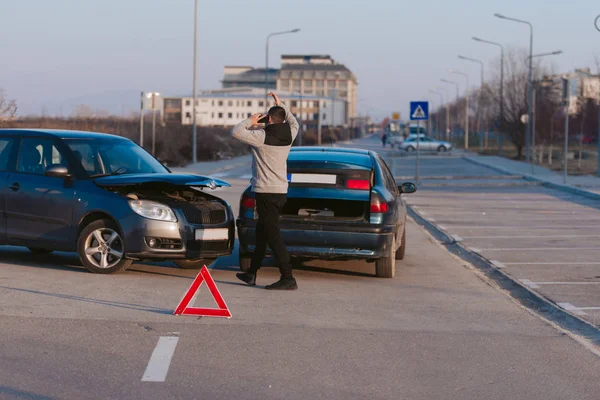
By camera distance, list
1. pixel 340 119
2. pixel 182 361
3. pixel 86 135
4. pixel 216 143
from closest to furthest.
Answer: pixel 182 361 < pixel 86 135 < pixel 216 143 < pixel 340 119

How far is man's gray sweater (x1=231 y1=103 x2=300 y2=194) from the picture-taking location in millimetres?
9672

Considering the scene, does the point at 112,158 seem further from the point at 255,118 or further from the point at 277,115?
the point at 277,115

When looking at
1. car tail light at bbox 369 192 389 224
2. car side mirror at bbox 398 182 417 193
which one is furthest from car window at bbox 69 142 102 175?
car side mirror at bbox 398 182 417 193

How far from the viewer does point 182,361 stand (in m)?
6.66

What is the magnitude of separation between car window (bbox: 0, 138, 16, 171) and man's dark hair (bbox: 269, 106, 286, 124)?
3805 millimetres

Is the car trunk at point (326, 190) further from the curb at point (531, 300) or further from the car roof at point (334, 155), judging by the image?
the curb at point (531, 300)

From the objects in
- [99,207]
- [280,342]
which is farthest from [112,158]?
[280,342]

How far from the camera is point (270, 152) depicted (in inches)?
383

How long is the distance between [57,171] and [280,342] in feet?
14.9

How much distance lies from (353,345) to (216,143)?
56.1 m

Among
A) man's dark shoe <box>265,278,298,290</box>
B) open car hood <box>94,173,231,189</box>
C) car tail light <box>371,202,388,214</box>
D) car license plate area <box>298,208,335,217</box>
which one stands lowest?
man's dark shoe <box>265,278,298,290</box>

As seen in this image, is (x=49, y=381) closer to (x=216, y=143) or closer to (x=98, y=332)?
(x=98, y=332)

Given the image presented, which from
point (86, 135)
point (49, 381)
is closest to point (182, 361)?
point (49, 381)

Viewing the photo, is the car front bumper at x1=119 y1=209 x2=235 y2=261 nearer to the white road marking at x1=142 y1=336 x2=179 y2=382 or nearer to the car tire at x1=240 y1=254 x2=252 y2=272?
the car tire at x1=240 y1=254 x2=252 y2=272
